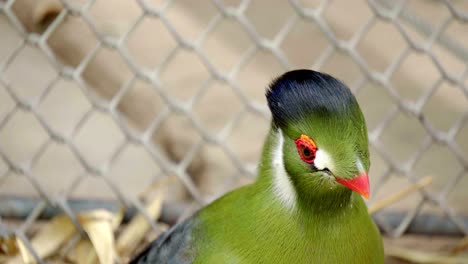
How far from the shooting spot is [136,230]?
1660mm

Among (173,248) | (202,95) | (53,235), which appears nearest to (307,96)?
(173,248)

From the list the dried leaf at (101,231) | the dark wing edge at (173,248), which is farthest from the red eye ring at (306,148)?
the dried leaf at (101,231)

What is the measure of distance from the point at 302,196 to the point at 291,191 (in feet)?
0.08

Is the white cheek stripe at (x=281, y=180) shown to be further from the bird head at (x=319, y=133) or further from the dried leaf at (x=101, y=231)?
the dried leaf at (x=101, y=231)

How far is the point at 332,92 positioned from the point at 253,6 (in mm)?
1555

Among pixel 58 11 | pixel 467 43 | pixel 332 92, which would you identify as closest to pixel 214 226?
pixel 332 92

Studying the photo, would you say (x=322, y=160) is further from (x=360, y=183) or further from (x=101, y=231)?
(x=101, y=231)

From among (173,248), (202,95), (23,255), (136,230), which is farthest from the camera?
(202,95)

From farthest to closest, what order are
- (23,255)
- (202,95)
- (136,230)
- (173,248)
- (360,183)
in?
(202,95) → (136,230) → (23,255) → (173,248) → (360,183)

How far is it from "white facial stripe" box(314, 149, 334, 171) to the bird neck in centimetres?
6

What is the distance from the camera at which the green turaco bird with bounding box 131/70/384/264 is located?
975 millimetres

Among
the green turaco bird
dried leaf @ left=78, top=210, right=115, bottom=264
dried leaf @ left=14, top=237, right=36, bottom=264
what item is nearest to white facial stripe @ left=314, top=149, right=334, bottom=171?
the green turaco bird

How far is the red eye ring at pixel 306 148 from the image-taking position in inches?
38.8

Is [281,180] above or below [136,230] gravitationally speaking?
above
